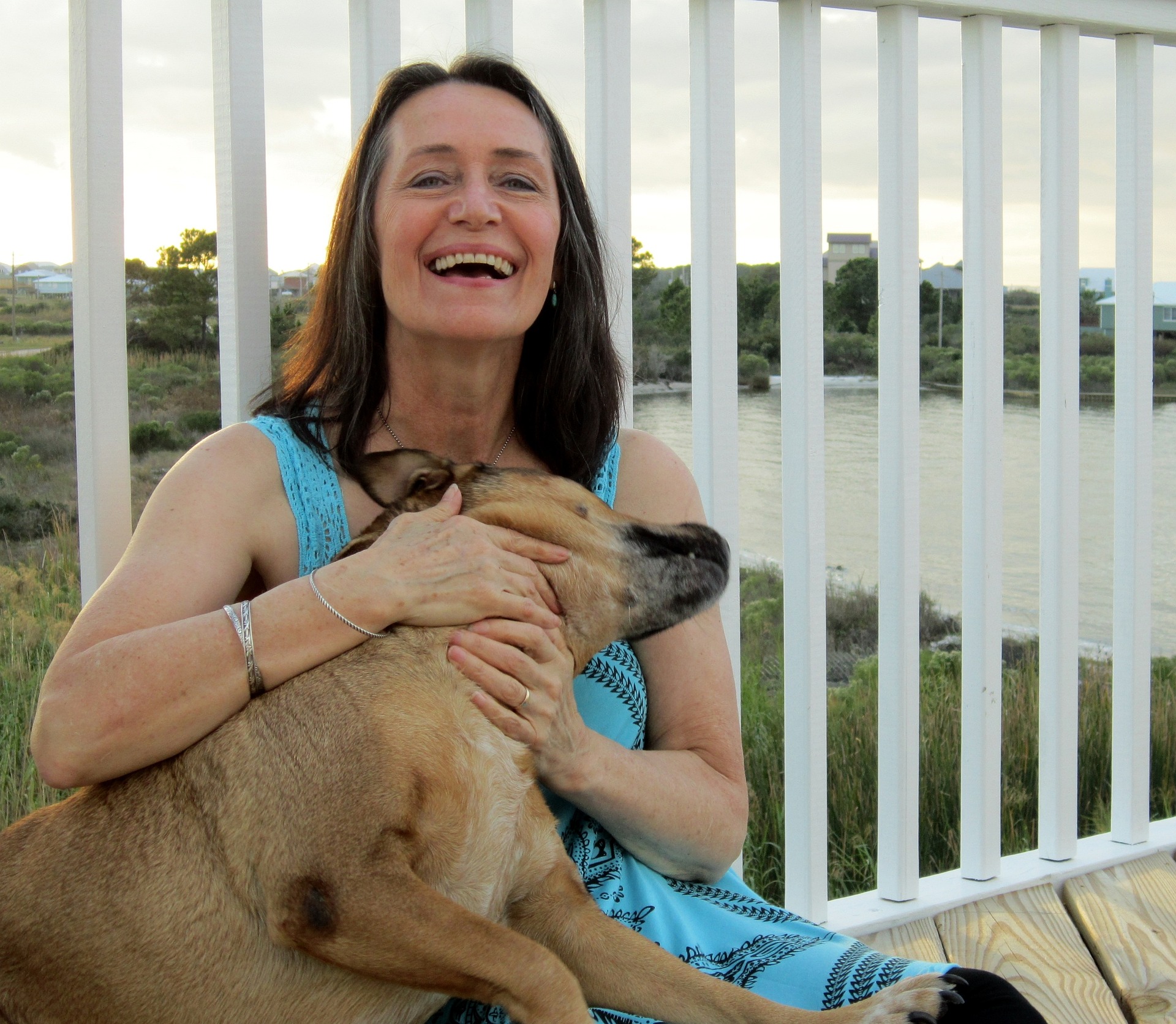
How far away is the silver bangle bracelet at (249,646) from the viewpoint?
170 centimetres

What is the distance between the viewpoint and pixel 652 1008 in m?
1.80

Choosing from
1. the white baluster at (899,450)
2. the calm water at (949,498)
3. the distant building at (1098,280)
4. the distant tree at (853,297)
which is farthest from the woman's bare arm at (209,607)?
the distant building at (1098,280)

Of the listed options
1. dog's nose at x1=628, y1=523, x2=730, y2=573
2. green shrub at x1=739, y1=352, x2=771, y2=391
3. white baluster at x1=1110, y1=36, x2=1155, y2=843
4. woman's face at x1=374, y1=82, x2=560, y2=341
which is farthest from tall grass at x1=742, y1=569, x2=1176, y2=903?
woman's face at x1=374, y1=82, x2=560, y2=341

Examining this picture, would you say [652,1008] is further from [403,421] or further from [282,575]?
[403,421]

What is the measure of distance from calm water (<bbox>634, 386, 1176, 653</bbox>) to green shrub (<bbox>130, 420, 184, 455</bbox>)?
5.71 feet

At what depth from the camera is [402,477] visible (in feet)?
6.63

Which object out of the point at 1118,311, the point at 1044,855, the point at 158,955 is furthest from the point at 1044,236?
the point at 158,955

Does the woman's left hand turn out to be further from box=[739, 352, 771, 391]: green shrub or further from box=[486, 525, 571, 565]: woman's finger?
box=[739, 352, 771, 391]: green shrub

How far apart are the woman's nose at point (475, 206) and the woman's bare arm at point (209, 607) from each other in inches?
20.9

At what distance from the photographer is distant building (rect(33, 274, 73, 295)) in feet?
9.03

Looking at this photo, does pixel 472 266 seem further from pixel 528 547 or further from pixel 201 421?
pixel 201 421

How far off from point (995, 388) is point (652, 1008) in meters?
2.04

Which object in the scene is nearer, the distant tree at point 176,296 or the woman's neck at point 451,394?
the woman's neck at point 451,394

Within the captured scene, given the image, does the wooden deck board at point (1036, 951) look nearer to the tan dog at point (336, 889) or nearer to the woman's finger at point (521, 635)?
the tan dog at point (336, 889)
